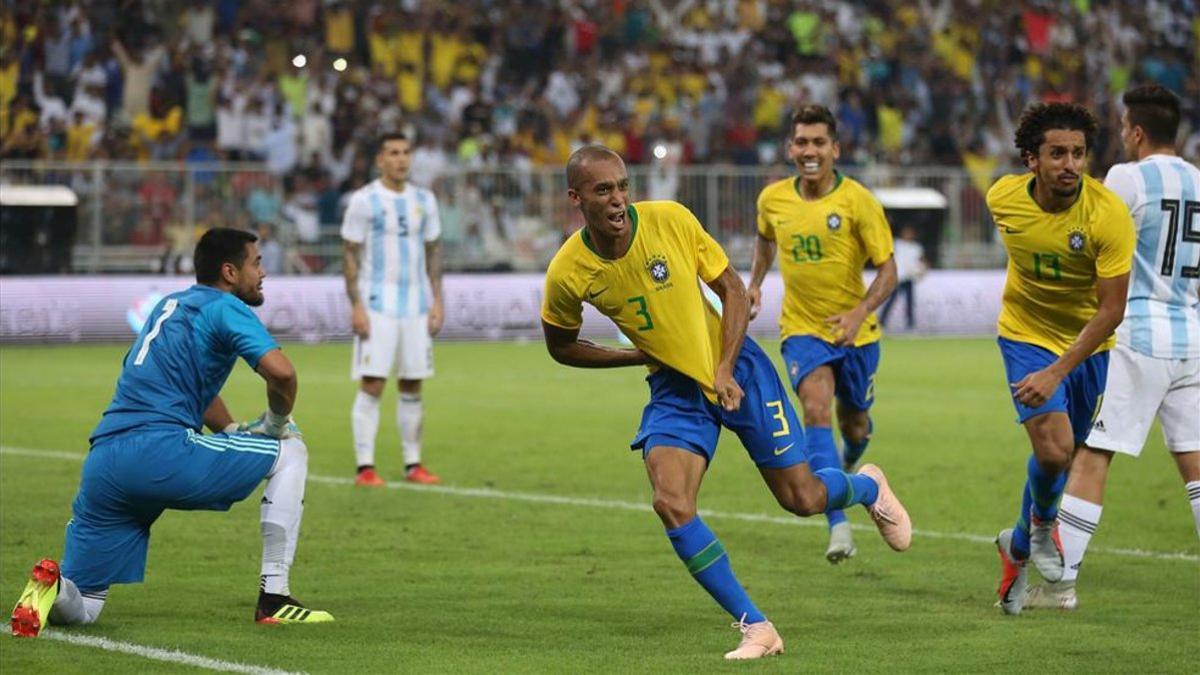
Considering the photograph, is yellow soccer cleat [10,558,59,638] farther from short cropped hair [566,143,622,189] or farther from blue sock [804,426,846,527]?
blue sock [804,426,846,527]

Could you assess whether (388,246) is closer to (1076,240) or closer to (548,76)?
(1076,240)

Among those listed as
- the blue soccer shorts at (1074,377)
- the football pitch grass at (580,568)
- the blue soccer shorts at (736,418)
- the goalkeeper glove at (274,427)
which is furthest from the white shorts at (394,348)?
the blue soccer shorts at (736,418)

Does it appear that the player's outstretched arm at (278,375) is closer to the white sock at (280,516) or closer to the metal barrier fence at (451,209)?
the white sock at (280,516)

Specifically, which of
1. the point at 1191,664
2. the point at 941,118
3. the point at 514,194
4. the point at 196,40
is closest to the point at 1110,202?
the point at 1191,664

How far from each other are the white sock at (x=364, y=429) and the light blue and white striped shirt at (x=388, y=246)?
74 centimetres

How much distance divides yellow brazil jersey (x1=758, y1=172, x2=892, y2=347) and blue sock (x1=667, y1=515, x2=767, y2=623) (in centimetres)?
355

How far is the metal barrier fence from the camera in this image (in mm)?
26250

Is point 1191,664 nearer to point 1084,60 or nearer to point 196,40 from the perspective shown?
→ point 196,40

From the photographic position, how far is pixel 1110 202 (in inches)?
334

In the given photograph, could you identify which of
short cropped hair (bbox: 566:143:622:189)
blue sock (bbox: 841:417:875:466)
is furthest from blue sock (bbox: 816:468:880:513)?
blue sock (bbox: 841:417:875:466)

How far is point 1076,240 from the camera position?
340 inches

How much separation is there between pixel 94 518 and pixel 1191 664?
4459mm

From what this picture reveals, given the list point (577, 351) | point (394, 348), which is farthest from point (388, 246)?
point (577, 351)

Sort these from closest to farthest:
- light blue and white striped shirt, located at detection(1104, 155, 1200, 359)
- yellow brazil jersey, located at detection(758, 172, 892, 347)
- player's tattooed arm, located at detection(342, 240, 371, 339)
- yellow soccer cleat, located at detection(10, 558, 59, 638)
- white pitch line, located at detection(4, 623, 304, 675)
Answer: white pitch line, located at detection(4, 623, 304, 675), yellow soccer cleat, located at detection(10, 558, 59, 638), light blue and white striped shirt, located at detection(1104, 155, 1200, 359), yellow brazil jersey, located at detection(758, 172, 892, 347), player's tattooed arm, located at detection(342, 240, 371, 339)
